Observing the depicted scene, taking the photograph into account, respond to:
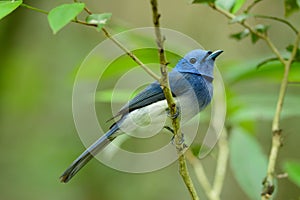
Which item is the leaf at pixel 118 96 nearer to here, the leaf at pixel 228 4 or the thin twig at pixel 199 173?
the thin twig at pixel 199 173

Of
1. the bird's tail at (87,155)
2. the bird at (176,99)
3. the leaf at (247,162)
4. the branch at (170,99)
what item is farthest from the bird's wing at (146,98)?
the branch at (170,99)

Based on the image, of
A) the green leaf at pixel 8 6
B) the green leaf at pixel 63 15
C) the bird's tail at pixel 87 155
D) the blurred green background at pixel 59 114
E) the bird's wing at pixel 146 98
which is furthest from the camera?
the blurred green background at pixel 59 114

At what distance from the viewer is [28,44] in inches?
181

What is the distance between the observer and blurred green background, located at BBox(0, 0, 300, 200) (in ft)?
13.7

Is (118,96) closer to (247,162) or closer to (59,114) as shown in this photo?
(247,162)

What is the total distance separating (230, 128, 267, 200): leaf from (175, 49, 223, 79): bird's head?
275 mm

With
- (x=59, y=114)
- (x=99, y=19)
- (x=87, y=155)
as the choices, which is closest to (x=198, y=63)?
(x=87, y=155)

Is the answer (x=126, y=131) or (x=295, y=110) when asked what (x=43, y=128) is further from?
(x=295, y=110)

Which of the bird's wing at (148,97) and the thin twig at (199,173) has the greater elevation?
the bird's wing at (148,97)

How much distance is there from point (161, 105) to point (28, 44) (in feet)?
8.87

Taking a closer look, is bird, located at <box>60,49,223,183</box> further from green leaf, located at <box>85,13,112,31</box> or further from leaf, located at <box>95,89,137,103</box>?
green leaf, located at <box>85,13,112,31</box>

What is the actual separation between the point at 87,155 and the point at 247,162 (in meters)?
0.65

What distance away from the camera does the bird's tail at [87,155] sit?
186 cm

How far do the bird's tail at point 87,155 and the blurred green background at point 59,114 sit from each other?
1.87 meters
